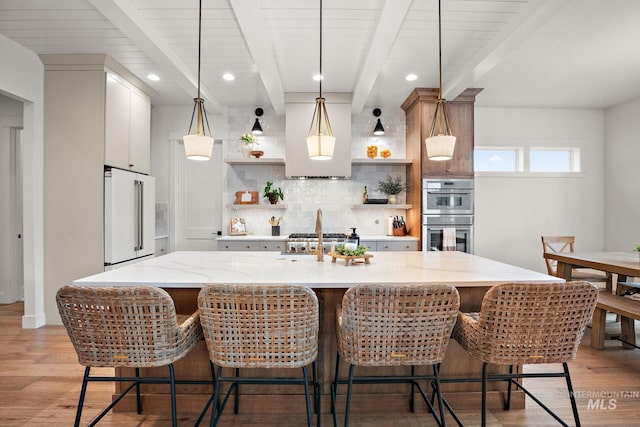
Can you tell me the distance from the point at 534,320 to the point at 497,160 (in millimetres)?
4358

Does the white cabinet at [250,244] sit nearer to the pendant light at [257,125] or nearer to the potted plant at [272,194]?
the potted plant at [272,194]

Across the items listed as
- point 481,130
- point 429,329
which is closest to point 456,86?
point 481,130

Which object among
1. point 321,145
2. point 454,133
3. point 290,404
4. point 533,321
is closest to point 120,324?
point 290,404

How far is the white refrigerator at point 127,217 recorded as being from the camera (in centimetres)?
359

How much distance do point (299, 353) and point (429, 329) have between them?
600mm

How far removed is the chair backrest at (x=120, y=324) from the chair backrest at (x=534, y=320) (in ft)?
4.85

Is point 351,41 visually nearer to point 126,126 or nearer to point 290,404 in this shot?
point 126,126

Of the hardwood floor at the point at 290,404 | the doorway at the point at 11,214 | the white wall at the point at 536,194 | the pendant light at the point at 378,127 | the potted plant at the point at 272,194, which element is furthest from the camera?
the white wall at the point at 536,194

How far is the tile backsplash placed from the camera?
512 centimetres

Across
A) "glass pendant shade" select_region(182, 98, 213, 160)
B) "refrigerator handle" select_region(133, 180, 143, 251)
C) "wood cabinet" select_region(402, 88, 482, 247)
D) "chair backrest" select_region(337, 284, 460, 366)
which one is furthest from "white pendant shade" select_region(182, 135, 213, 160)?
"wood cabinet" select_region(402, 88, 482, 247)

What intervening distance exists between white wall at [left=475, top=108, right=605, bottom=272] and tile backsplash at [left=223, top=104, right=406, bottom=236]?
1.37m

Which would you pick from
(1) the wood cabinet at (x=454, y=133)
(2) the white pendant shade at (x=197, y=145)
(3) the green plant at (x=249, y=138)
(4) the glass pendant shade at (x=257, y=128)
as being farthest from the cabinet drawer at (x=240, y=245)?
→ (2) the white pendant shade at (x=197, y=145)

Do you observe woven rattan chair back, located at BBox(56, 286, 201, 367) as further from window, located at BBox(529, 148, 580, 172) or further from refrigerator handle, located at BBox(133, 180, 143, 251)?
window, located at BBox(529, 148, 580, 172)

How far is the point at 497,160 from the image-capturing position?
5391 mm
